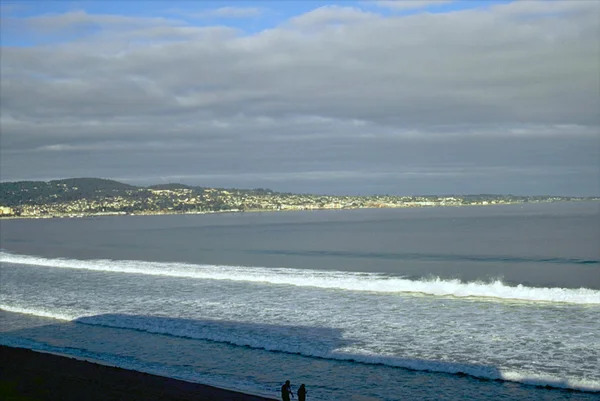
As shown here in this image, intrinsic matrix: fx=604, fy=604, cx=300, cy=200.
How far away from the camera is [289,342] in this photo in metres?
19.2

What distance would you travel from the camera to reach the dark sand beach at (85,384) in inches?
551

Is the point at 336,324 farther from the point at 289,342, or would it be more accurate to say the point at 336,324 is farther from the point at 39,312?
the point at 39,312

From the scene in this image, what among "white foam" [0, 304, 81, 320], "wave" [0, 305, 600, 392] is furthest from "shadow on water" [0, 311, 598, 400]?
"white foam" [0, 304, 81, 320]

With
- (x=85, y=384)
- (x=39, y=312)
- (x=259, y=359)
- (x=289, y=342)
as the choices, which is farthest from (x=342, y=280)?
(x=85, y=384)

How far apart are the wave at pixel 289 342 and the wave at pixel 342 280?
1046 centimetres

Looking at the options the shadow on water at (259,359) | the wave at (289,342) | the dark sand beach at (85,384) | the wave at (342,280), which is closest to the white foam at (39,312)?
the wave at (289,342)

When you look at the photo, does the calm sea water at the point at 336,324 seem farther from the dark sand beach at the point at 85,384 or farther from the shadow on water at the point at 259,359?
the dark sand beach at the point at 85,384

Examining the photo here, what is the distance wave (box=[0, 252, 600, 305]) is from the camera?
26.9 m

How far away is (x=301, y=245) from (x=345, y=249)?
7323mm

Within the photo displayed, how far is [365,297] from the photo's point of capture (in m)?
28.1

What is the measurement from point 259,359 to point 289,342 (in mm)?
1848

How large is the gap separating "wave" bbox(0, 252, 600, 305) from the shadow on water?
10085 mm

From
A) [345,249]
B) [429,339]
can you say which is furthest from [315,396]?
[345,249]

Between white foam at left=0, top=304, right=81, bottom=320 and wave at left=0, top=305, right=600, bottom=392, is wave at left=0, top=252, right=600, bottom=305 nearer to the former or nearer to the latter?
wave at left=0, top=305, right=600, bottom=392
